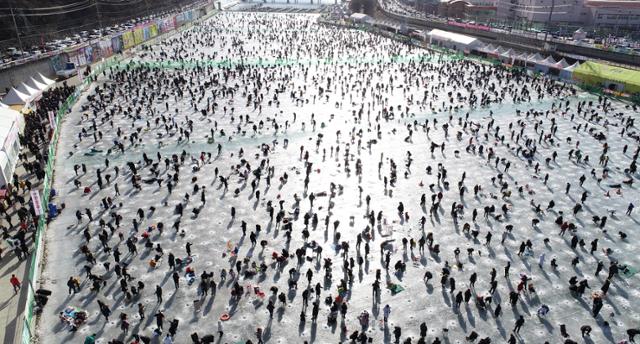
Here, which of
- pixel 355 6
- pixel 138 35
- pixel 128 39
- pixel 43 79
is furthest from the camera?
pixel 355 6

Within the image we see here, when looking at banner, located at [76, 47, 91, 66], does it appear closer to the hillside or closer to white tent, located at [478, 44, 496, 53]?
the hillside

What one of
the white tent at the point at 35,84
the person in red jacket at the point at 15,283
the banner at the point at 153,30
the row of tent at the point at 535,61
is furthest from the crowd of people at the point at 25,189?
the row of tent at the point at 535,61

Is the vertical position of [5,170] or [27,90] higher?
[27,90]

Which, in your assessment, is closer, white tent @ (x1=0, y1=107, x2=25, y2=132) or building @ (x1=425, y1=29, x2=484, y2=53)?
white tent @ (x1=0, y1=107, x2=25, y2=132)

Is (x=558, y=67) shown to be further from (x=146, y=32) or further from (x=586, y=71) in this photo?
(x=146, y=32)

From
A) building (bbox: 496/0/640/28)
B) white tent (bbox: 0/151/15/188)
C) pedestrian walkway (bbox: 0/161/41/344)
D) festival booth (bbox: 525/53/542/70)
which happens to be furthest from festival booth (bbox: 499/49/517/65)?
pedestrian walkway (bbox: 0/161/41/344)

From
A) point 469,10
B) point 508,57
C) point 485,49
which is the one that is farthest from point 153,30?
point 469,10

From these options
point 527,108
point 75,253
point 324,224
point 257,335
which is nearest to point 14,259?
point 75,253
